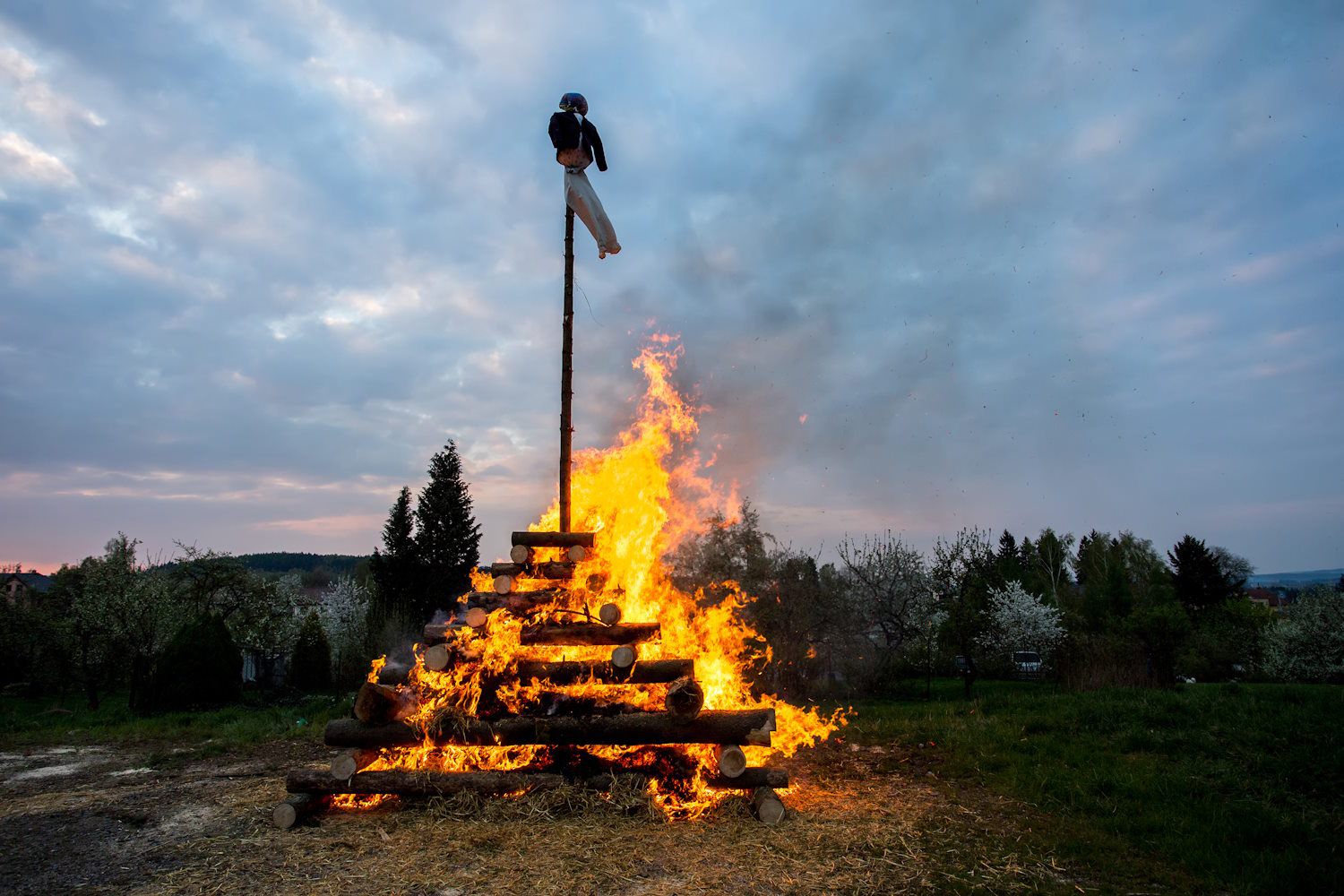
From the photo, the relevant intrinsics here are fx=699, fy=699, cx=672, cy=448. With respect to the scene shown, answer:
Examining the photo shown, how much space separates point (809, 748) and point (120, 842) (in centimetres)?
914

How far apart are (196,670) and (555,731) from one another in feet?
47.3

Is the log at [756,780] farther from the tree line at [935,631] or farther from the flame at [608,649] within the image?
the tree line at [935,631]

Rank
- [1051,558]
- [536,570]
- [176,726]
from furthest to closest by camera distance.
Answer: [1051,558], [176,726], [536,570]

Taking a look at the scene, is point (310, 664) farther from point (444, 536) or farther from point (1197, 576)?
point (1197, 576)

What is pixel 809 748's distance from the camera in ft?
38.0

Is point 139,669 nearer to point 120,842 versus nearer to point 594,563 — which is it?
point 120,842

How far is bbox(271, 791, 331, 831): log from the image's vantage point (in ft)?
24.9

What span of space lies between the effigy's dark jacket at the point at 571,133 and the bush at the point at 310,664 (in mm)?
23563

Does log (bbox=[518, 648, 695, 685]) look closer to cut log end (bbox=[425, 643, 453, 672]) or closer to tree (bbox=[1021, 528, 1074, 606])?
cut log end (bbox=[425, 643, 453, 672])

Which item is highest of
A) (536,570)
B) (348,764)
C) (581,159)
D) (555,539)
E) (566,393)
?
(581,159)

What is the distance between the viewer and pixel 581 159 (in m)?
9.84

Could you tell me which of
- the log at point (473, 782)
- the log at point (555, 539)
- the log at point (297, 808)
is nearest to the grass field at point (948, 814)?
the log at point (297, 808)

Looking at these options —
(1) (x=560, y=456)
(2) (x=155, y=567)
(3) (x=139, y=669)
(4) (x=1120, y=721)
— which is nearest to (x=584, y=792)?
(1) (x=560, y=456)

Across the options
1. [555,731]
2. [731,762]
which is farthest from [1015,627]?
[555,731]
